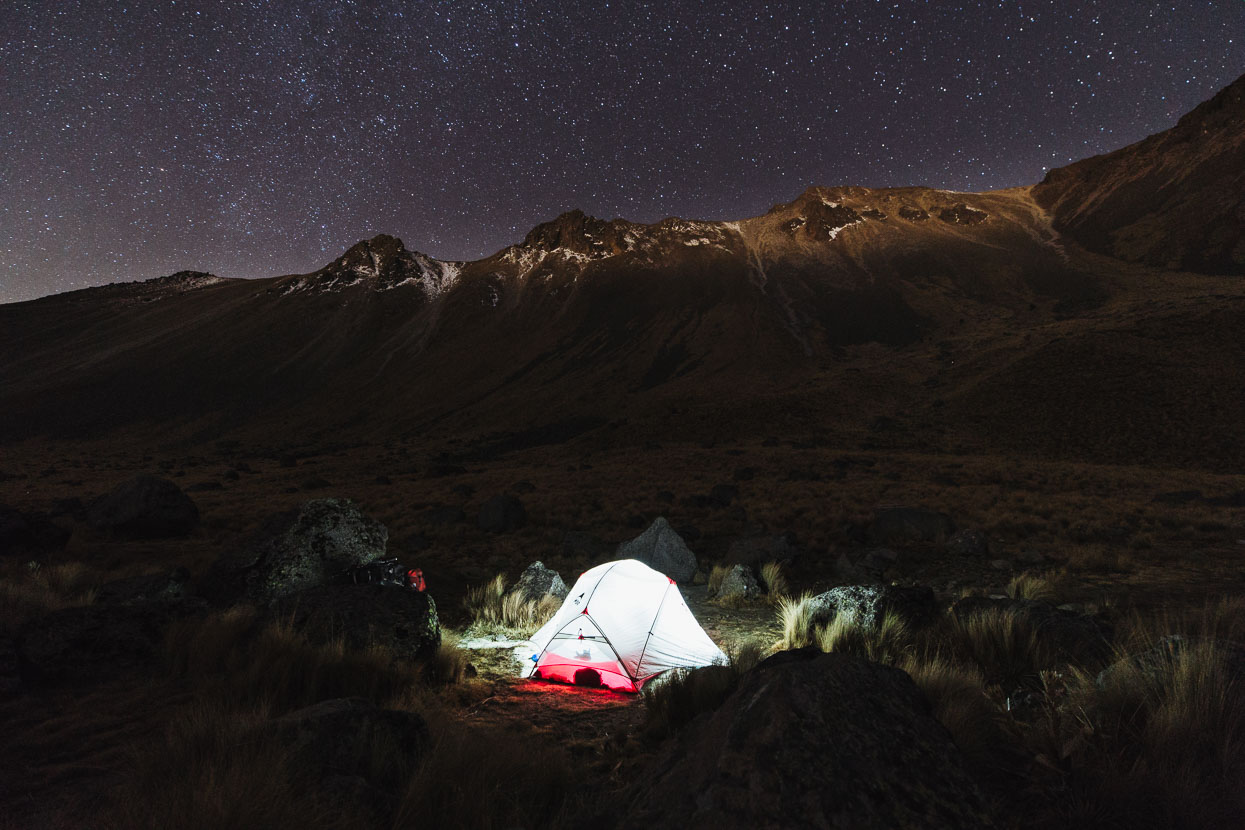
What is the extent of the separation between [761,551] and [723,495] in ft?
26.3

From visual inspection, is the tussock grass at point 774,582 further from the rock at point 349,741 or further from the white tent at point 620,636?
the rock at point 349,741

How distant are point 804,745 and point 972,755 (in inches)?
68.3

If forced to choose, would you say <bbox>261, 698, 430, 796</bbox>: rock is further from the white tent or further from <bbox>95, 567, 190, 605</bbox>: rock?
<bbox>95, 567, 190, 605</bbox>: rock

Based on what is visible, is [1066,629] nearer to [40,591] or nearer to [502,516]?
[40,591]

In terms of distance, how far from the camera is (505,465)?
120ft

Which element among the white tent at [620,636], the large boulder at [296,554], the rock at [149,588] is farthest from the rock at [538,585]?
the rock at [149,588]

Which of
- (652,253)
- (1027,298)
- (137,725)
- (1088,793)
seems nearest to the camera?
(1088,793)

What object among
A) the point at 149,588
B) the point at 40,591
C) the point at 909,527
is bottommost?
the point at 909,527

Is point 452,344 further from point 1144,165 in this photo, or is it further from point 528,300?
point 1144,165

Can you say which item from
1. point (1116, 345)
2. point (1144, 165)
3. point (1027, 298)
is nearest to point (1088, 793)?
point (1116, 345)

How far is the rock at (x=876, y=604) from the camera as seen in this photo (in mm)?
6344

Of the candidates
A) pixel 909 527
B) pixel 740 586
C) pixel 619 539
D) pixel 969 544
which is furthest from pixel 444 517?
pixel 969 544

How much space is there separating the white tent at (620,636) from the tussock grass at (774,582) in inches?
132

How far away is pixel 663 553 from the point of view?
39.3 ft
